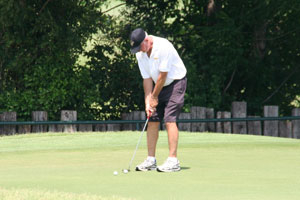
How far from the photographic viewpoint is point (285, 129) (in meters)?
15.2

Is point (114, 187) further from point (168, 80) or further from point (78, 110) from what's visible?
point (78, 110)

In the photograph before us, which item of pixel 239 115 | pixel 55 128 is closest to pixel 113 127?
pixel 55 128

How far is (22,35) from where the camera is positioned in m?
14.8

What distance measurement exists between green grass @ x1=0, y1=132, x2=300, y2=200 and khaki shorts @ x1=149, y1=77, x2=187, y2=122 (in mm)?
601

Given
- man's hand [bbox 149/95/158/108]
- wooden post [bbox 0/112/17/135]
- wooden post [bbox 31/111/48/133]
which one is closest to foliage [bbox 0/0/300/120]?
wooden post [bbox 31/111/48/133]

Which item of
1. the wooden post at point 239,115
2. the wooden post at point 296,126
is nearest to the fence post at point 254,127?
the wooden post at point 239,115

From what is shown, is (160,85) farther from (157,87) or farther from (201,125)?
(201,125)

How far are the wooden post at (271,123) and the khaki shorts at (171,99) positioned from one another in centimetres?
739

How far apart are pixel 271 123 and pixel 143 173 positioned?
27.0 ft

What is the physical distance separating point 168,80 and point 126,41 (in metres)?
8.55

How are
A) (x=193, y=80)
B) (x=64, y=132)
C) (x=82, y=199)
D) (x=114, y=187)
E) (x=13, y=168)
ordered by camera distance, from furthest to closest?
(x=193, y=80) < (x=64, y=132) < (x=13, y=168) < (x=114, y=187) < (x=82, y=199)

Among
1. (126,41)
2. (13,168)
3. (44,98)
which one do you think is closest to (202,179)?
(13,168)

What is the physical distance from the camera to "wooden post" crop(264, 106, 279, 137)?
15.0 metres

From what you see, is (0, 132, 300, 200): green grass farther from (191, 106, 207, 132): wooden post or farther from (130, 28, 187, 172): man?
(191, 106, 207, 132): wooden post
